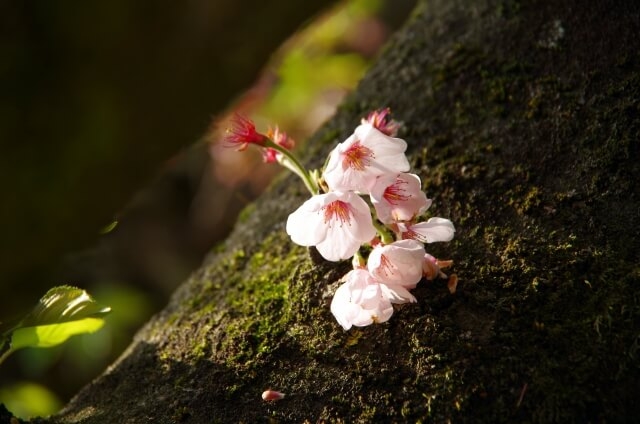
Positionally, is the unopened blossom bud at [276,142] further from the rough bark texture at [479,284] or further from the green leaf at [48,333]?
the green leaf at [48,333]

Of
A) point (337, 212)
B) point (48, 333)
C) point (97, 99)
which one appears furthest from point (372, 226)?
point (48, 333)

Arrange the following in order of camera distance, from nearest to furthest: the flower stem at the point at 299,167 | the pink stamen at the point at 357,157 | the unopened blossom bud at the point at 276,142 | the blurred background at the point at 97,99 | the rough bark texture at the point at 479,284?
1. the blurred background at the point at 97,99
2. the rough bark texture at the point at 479,284
3. the pink stamen at the point at 357,157
4. the flower stem at the point at 299,167
5. the unopened blossom bud at the point at 276,142

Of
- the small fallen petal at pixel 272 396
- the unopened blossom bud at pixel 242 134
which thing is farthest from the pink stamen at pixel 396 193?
the small fallen petal at pixel 272 396

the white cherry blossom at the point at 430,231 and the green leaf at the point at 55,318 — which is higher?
the green leaf at the point at 55,318

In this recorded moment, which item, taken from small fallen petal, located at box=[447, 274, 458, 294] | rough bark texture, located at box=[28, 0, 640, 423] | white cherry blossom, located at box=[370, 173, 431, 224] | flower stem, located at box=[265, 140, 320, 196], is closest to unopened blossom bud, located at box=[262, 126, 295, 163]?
flower stem, located at box=[265, 140, 320, 196]

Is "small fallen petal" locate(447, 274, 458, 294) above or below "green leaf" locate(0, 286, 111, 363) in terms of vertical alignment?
below

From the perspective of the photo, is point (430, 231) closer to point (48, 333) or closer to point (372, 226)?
point (372, 226)

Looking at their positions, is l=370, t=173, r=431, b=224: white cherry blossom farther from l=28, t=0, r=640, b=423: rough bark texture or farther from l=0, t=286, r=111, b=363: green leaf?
l=0, t=286, r=111, b=363: green leaf

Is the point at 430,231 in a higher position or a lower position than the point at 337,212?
lower
